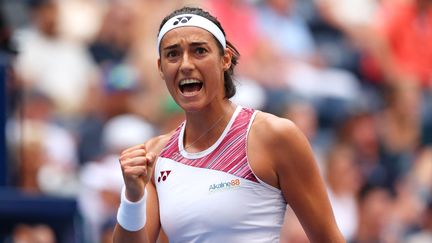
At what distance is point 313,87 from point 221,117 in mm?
5944

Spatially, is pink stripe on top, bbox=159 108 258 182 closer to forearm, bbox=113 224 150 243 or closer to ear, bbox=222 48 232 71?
ear, bbox=222 48 232 71

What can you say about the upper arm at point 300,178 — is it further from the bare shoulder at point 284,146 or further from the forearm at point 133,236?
the forearm at point 133,236

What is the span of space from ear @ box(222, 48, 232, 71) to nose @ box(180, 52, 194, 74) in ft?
0.66

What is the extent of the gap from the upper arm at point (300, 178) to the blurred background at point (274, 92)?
3414mm

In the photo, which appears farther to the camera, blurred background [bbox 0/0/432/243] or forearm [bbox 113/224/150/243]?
blurred background [bbox 0/0/432/243]

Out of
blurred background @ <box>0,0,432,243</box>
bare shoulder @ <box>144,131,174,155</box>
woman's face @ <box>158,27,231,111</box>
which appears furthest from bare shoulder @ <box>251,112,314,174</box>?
blurred background @ <box>0,0,432,243</box>

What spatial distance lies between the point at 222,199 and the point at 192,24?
71 cm

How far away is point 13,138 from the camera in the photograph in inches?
266

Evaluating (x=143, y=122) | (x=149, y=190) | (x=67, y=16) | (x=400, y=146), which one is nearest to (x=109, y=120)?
(x=143, y=122)

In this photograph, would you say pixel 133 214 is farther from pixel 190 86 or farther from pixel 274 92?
pixel 274 92

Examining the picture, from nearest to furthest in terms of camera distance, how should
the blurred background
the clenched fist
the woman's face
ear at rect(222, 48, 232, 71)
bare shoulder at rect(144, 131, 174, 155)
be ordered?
the clenched fist
the woman's face
ear at rect(222, 48, 232, 71)
bare shoulder at rect(144, 131, 174, 155)
the blurred background

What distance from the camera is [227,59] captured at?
4629 millimetres

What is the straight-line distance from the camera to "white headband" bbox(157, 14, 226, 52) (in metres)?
4.53

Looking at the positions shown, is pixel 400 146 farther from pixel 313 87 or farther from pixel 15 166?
pixel 15 166
